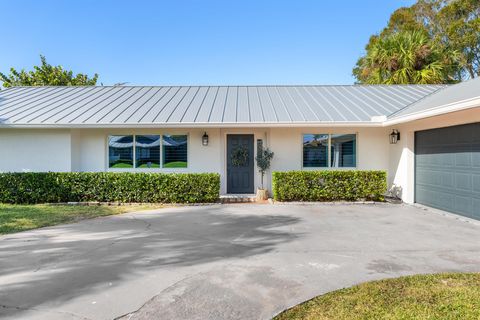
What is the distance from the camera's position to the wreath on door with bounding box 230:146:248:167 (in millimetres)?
10484

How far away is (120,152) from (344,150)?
316 inches

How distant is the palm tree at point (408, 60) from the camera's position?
14.6 meters

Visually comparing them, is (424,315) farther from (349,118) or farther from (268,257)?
(349,118)

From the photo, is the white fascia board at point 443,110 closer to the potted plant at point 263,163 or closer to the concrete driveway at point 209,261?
the concrete driveway at point 209,261

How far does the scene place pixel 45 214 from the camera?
7566 millimetres

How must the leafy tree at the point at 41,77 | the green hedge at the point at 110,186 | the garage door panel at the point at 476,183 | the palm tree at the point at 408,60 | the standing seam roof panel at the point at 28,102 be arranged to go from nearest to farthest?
the garage door panel at the point at 476,183 < the green hedge at the point at 110,186 < the standing seam roof panel at the point at 28,102 < the palm tree at the point at 408,60 < the leafy tree at the point at 41,77

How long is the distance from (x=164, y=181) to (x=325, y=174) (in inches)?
200

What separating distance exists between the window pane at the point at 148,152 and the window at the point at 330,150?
5291 mm

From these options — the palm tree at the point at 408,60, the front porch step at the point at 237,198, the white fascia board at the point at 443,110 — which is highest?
the palm tree at the point at 408,60

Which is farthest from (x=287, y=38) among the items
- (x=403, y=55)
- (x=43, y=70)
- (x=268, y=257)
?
(x=43, y=70)

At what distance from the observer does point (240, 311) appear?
2.89 meters

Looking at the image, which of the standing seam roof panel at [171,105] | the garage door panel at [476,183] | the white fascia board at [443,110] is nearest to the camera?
the white fascia board at [443,110]

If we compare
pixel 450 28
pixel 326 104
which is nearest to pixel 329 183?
pixel 326 104

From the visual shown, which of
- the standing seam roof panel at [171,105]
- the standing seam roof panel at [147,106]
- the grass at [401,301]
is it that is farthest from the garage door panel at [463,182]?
the standing seam roof panel at [147,106]
